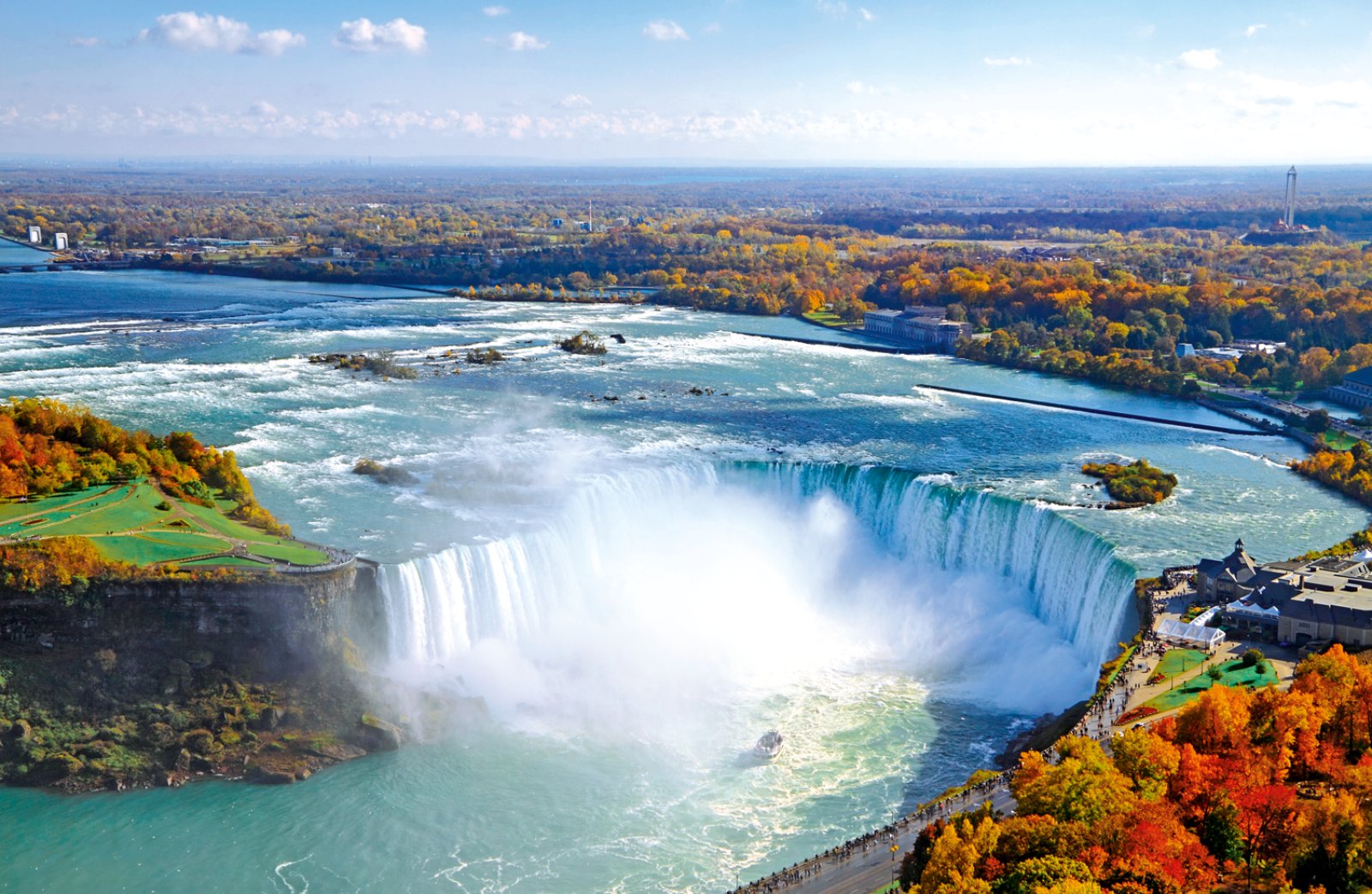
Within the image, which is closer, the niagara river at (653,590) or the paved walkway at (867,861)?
the paved walkway at (867,861)

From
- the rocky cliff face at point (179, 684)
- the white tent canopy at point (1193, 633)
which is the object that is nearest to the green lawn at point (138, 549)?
the rocky cliff face at point (179, 684)

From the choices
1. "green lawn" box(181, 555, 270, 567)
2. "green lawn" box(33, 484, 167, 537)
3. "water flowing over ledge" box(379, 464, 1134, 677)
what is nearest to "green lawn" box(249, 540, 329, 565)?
"green lawn" box(181, 555, 270, 567)

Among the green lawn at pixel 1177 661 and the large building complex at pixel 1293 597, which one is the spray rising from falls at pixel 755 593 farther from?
the green lawn at pixel 1177 661

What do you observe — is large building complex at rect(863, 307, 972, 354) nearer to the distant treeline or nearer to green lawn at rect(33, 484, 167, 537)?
green lawn at rect(33, 484, 167, 537)

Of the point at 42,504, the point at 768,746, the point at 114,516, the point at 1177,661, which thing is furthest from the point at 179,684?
the point at 1177,661

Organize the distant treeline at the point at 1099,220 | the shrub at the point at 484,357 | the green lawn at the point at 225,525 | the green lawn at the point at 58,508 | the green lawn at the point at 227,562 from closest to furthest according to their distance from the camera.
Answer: the green lawn at the point at 227,562, the green lawn at the point at 58,508, the green lawn at the point at 225,525, the shrub at the point at 484,357, the distant treeline at the point at 1099,220

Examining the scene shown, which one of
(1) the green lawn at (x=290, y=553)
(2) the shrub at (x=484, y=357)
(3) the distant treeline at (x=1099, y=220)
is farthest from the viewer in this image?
(3) the distant treeline at (x=1099, y=220)

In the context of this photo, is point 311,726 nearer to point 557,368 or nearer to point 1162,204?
point 557,368

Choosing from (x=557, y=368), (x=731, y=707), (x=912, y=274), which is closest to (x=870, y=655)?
(x=731, y=707)
